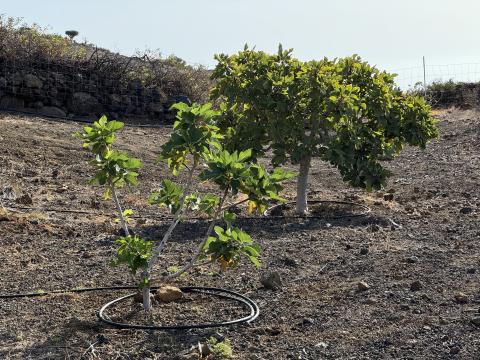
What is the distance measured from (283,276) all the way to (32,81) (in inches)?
400

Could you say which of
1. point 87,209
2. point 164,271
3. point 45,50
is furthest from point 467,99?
point 164,271

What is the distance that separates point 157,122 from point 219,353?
12.3 metres

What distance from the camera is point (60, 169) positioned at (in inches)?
441

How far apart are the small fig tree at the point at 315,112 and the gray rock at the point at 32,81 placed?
6.93 m

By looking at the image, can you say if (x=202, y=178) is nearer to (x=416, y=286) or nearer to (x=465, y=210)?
(x=416, y=286)

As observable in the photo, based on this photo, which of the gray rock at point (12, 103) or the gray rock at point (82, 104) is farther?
the gray rock at point (82, 104)

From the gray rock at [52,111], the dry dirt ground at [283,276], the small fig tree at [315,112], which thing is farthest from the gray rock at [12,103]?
the small fig tree at [315,112]

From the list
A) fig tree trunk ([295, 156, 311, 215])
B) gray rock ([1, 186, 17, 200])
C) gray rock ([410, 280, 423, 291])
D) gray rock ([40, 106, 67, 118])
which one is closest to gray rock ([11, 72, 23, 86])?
gray rock ([40, 106, 67, 118])

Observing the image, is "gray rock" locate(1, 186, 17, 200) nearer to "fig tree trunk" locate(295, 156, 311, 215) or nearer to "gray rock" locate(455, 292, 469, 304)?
"fig tree trunk" locate(295, 156, 311, 215)

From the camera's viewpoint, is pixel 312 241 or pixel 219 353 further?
pixel 312 241

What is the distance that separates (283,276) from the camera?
21.2 feet

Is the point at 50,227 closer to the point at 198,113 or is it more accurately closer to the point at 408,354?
the point at 198,113

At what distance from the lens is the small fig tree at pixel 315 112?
8.85 meters

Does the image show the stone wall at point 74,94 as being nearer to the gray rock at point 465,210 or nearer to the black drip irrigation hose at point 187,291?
the gray rock at point 465,210
